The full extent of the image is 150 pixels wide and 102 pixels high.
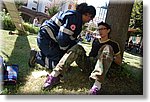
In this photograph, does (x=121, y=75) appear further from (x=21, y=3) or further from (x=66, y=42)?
(x=21, y=3)

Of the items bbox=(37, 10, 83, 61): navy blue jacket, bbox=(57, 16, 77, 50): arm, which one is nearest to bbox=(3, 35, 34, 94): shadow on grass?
bbox=(37, 10, 83, 61): navy blue jacket

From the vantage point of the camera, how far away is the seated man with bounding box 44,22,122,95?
6.77ft

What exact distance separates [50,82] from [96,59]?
1.18 feet

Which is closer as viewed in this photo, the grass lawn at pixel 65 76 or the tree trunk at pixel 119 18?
the grass lawn at pixel 65 76

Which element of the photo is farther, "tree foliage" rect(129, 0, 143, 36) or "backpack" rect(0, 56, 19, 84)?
"tree foliage" rect(129, 0, 143, 36)

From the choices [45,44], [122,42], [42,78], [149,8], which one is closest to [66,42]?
[45,44]

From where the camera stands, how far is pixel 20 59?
215 centimetres

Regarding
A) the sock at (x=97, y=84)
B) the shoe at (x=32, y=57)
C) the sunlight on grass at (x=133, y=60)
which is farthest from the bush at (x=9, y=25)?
the sunlight on grass at (x=133, y=60)

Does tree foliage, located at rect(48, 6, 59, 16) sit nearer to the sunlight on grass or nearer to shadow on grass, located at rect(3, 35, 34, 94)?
shadow on grass, located at rect(3, 35, 34, 94)

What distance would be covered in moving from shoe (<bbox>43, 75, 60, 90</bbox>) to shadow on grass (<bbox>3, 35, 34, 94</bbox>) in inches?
6.0

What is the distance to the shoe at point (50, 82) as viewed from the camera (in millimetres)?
2076

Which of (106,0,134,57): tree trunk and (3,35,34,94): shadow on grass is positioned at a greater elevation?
(106,0,134,57): tree trunk

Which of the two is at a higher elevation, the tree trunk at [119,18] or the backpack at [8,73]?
the tree trunk at [119,18]

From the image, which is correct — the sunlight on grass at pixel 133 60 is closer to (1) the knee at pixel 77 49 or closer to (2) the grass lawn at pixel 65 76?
(2) the grass lawn at pixel 65 76
